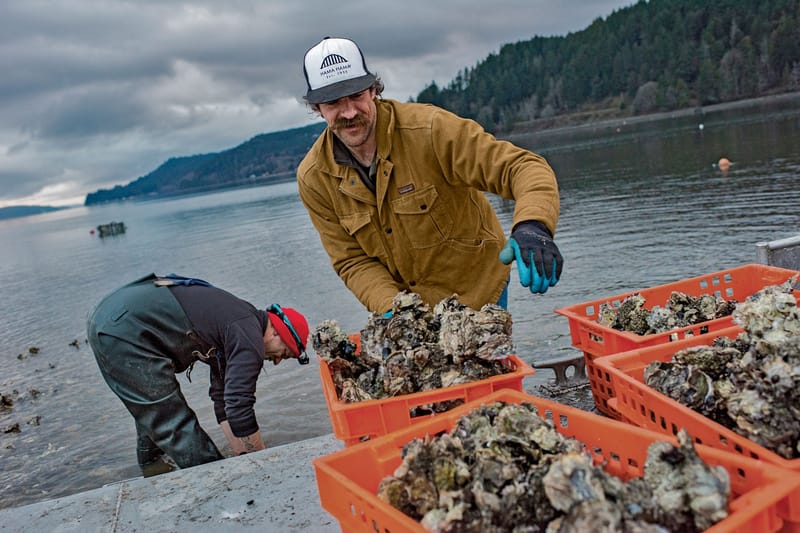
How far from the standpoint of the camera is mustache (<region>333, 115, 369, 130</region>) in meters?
3.58

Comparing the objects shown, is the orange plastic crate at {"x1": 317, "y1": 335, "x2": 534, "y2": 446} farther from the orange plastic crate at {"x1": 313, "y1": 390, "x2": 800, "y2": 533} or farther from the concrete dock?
the concrete dock

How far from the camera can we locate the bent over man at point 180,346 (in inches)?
189

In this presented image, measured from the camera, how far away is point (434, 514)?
1774 millimetres

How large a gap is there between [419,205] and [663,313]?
60.2 inches

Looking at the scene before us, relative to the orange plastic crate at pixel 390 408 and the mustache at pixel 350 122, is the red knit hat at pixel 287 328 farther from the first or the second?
the orange plastic crate at pixel 390 408

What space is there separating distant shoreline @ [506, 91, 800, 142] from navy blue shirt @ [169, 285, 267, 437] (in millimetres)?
90295

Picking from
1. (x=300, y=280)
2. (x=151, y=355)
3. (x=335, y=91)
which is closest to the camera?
A: (x=335, y=91)

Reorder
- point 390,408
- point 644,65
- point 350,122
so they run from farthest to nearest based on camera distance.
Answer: point 644,65 < point 350,122 < point 390,408

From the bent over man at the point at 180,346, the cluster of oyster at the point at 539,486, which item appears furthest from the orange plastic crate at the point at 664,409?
the bent over man at the point at 180,346

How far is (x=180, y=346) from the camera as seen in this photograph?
509 centimetres

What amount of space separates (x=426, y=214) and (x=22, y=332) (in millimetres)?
16337

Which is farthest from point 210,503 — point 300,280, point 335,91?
point 300,280

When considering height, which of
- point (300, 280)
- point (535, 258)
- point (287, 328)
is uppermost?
point (535, 258)

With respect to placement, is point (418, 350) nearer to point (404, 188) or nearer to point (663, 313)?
point (404, 188)
